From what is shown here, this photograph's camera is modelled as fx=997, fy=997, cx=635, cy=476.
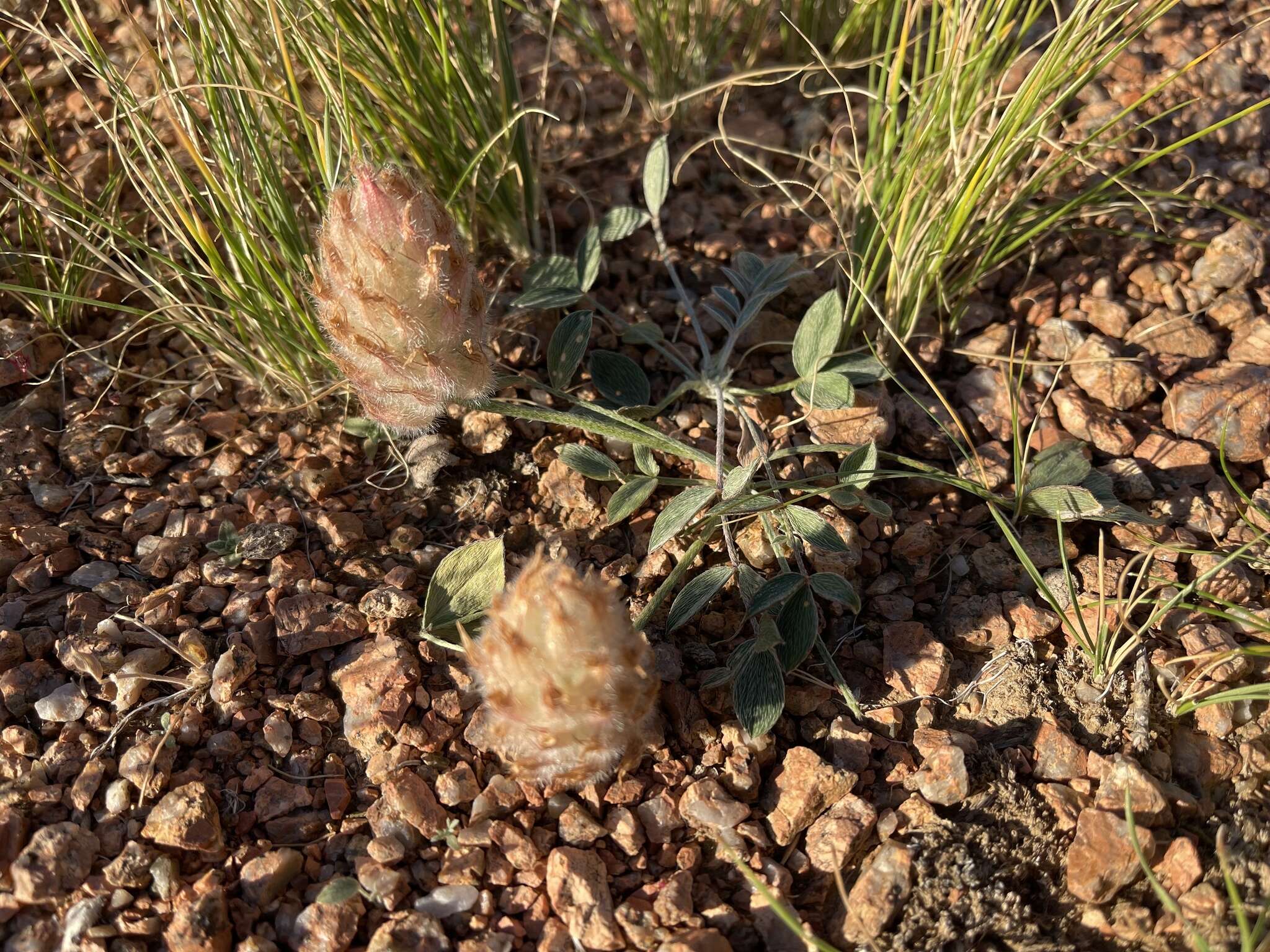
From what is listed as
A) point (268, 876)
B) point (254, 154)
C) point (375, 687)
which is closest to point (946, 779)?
point (375, 687)

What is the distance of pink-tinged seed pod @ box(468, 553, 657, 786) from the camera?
133cm

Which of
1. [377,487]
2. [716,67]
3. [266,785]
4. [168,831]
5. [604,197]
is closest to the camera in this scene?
[168,831]

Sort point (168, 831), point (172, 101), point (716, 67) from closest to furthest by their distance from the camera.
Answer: point (168, 831) < point (172, 101) < point (716, 67)

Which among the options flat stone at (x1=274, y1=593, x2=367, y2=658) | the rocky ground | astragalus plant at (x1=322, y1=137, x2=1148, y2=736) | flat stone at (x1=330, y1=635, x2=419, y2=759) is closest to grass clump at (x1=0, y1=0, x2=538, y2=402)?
the rocky ground

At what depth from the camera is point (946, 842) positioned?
1.54m

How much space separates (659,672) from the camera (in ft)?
5.69

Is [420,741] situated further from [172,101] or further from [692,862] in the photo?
[172,101]

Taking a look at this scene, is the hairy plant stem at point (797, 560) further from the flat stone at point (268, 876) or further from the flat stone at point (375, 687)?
the flat stone at point (268, 876)

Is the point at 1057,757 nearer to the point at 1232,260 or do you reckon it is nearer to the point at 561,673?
the point at 561,673

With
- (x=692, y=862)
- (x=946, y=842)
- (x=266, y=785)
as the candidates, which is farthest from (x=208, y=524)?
(x=946, y=842)

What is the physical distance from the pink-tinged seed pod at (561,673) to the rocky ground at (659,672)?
8.1 inches

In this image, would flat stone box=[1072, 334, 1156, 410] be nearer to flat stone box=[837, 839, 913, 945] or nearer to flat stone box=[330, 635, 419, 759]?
flat stone box=[837, 839, 913, 945]

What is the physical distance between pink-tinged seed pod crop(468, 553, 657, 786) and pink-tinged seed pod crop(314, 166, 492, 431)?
451 millimetres

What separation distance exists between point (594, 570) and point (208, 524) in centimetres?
75
